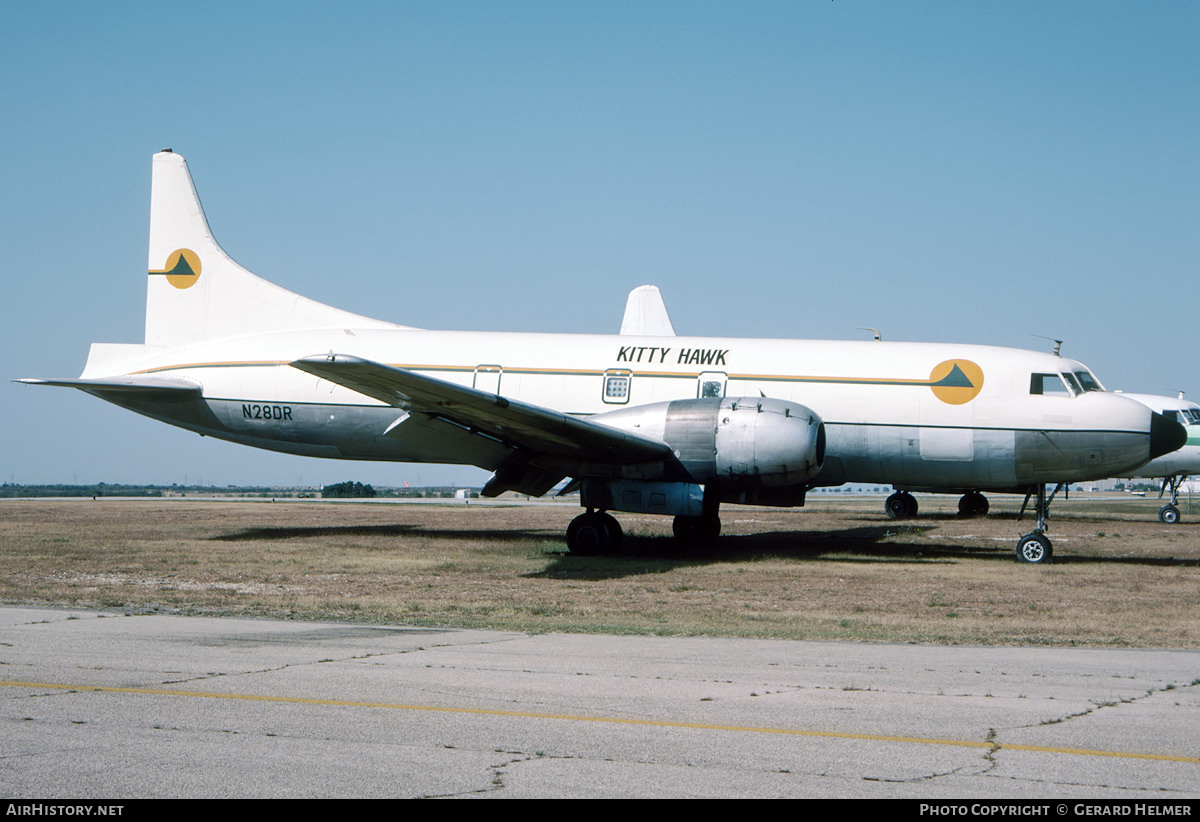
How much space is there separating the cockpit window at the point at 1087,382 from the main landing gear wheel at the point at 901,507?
1540cm

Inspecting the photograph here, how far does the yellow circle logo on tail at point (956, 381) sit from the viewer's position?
20.4 m

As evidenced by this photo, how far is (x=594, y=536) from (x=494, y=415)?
3.37 metres

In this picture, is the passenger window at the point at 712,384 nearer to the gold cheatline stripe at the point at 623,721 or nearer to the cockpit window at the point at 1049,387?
the cockpit window at the point at 1049,387

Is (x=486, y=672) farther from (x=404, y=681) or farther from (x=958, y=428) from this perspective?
(x=958, y=428)

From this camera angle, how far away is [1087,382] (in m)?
20.5

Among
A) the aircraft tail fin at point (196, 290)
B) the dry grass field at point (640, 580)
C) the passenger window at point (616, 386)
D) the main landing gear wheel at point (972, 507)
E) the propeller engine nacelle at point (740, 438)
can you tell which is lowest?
the dry grass field at point (640, 580)

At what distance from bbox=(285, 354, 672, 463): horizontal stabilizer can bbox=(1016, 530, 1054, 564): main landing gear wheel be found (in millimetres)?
6863

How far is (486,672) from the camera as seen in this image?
8.95 m

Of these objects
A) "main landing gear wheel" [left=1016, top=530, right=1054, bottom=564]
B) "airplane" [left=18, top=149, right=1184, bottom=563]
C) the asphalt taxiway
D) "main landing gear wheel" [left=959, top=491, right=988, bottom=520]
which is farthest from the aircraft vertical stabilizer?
the asphalt taxiway

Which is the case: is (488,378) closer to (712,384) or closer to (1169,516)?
(712,384)

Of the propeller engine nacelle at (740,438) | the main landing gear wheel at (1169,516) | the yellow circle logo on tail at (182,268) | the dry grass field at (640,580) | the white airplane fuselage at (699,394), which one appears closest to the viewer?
the dry grass field at (640,580)

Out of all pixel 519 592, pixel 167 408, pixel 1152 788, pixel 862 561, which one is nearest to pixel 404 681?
pixel 1152 788

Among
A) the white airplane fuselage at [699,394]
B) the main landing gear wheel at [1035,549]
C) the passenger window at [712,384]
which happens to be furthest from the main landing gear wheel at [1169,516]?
the passenger window at [712,384]
